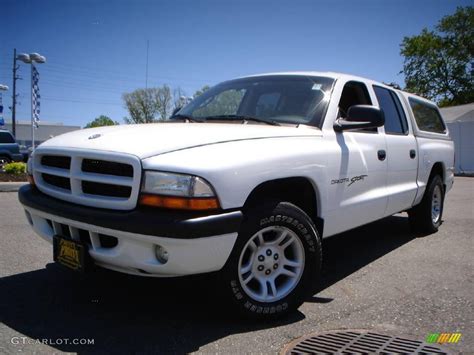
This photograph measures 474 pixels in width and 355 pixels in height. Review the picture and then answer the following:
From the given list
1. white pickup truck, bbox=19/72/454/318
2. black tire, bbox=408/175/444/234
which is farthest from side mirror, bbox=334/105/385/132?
black tire, bbox=408/175/444/234

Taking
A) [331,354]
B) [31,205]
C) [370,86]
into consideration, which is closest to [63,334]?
[31,205]

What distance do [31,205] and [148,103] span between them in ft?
121

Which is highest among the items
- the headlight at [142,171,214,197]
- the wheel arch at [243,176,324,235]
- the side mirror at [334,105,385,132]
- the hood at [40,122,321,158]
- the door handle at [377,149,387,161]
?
the side mirror at [334,105,385,132]

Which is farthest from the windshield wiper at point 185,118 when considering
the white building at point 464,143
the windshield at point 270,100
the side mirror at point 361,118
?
the white building at point 464,143

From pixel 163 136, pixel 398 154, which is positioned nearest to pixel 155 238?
pixel 163 136

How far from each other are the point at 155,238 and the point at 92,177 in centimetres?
61

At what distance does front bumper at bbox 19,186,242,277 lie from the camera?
2279mm

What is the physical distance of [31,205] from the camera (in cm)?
294

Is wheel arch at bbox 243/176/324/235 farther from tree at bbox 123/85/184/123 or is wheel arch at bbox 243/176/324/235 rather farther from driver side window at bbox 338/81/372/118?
tree at bbox 123/85/184/123

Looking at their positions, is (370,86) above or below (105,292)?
above

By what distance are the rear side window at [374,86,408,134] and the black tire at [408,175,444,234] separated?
41.4 inches

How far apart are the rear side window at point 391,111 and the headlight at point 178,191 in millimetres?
2591

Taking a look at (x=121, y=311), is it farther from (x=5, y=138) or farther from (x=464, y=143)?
(x=464, y=143)

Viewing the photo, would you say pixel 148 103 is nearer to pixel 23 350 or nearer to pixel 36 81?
pixel 36 81
